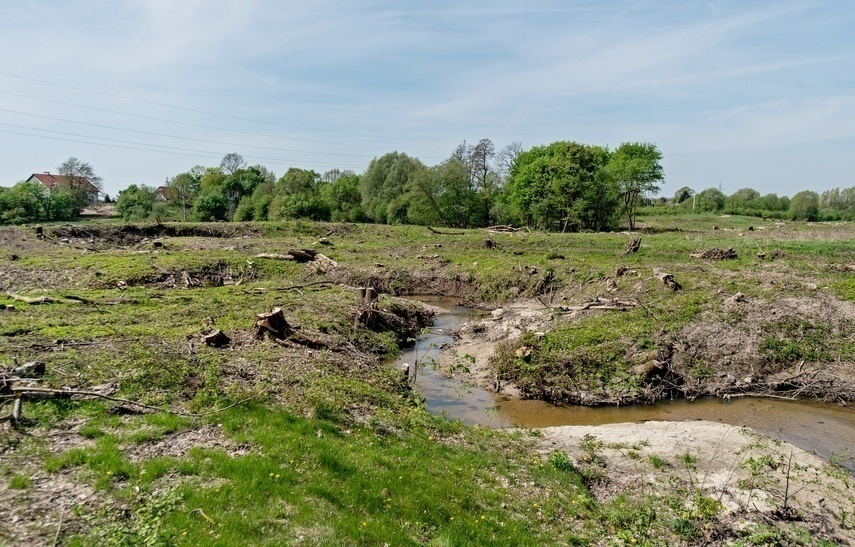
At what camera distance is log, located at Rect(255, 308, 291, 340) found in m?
14.8

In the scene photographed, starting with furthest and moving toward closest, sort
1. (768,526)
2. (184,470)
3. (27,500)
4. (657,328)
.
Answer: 1. (657,328)
2. (768,526)
3. (184,470)
4. (27,500)

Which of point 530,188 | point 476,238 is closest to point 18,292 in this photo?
point 476,238

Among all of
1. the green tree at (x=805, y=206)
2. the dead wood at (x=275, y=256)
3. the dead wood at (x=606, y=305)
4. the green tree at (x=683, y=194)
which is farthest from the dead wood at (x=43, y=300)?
the green tree at (x=683, y=194)

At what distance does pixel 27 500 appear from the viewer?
6105mm

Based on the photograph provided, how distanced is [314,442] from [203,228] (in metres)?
43.3

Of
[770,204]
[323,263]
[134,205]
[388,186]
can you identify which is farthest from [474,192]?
[770,204]

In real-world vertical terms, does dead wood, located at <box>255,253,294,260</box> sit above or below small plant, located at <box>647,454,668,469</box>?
above

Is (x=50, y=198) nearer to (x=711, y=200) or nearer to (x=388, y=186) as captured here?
(x=388, y=186)

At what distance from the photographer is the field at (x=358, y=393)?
6770mm

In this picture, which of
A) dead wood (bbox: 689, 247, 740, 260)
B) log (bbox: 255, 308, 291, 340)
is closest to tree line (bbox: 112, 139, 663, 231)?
dead wood (bbox: 689, 247, 740, 260)

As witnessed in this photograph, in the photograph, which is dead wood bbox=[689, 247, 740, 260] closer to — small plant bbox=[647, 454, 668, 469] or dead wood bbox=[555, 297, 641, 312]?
dead wood bbox=[555, 297, 641, 312]

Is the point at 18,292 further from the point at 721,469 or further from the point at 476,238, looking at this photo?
the point at 476,238

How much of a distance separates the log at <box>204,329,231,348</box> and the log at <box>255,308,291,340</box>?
1.07 metres

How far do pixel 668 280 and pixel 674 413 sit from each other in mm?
9443
